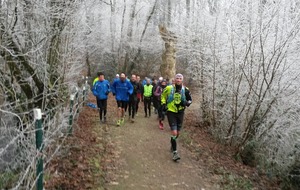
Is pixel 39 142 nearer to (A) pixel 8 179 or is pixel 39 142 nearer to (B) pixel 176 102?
(A) pixel 8 179

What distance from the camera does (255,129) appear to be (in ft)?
34.0

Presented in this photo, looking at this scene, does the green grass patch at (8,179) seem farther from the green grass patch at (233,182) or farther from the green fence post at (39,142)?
the green grass patch at (233,182)

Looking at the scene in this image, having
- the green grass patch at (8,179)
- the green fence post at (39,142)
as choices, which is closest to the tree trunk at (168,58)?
the green grass patch at (8,179)

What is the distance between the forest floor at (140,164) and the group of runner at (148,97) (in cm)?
70

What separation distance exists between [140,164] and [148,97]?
21.8ft

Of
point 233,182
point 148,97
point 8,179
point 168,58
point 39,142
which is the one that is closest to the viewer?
point 39,142

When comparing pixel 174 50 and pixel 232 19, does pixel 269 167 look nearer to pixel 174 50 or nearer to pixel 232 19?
pixel 232 19

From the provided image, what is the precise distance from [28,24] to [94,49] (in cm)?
2166

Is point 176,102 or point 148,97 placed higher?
point 176,102

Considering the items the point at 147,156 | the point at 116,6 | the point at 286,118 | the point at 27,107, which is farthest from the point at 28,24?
the point at 116,6

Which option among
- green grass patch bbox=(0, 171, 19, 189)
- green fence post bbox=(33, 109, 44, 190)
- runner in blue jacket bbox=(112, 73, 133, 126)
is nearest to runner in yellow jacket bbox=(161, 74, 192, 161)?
runner in blue jacket bbox=(112, 73, 133, 126)

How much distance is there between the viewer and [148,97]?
14055 millimetres

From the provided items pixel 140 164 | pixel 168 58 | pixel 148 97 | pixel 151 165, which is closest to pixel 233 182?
pixel 151 165

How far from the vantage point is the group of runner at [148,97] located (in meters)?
7.87
